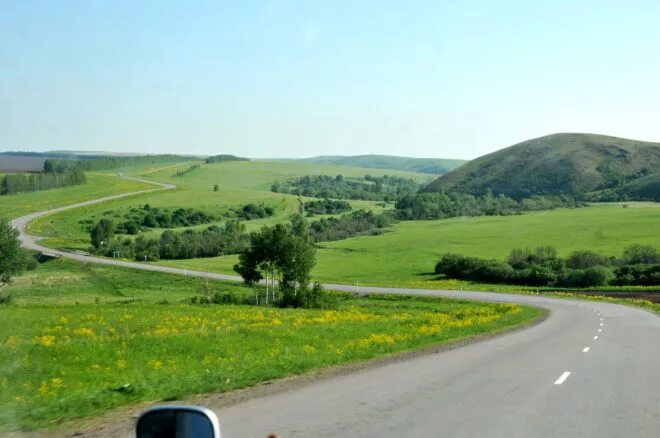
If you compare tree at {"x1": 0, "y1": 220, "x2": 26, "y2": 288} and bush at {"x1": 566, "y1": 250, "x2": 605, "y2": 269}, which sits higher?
tree at {"x1": 0, "y1": 220, "x2": 26, "y2": 288}

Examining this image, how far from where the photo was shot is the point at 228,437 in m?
9.77

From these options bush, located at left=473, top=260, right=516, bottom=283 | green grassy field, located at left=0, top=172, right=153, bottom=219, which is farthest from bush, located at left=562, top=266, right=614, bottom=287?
green grassy field, located at left=0, top=172, right=153, bottom=219

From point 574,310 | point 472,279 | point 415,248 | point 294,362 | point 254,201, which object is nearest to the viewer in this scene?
point 294,362

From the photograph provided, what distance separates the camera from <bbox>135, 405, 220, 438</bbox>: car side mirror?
4660mm

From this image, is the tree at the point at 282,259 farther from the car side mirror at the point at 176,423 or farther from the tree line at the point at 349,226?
the tree line at the point at 349,226

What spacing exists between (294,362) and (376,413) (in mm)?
6127

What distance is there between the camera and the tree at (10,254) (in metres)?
54.4

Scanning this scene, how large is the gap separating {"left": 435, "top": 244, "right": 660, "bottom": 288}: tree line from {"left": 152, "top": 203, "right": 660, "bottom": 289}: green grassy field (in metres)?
4.40

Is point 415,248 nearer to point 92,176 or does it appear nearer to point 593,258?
point 593,258

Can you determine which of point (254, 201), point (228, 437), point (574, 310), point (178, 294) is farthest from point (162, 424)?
point (254, 201)

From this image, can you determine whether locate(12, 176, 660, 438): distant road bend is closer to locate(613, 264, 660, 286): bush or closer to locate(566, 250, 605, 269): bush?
locate(613, 264, 660, 286): bush

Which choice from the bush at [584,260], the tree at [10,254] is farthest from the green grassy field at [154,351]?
the bush at [584,260]

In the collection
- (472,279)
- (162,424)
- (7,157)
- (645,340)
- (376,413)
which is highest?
(7,157)

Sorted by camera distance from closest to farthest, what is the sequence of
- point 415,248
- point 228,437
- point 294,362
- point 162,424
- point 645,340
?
point 162,424 → point 228,437 → point 294,362 → point 645,340 → point 415,248
